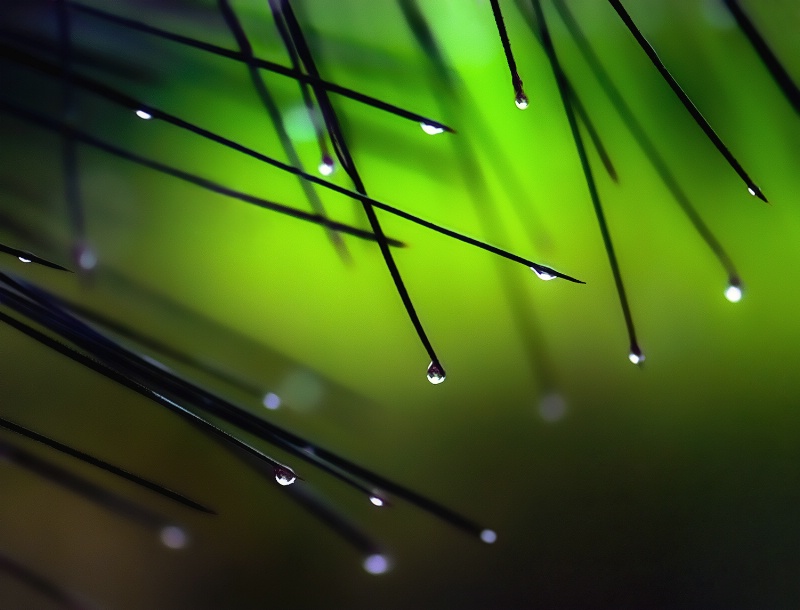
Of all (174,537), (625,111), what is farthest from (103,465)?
(625,111)

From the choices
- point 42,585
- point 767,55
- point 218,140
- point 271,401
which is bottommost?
point 42,585

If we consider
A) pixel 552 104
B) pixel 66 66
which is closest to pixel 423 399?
pixel 552 104

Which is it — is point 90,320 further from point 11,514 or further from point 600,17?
point 600,17

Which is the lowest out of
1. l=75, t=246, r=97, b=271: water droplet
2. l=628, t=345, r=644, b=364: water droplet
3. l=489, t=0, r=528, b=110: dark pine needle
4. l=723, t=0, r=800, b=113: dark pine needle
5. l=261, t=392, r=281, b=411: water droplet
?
l=261, t=392, r=281, b=411: water droplet

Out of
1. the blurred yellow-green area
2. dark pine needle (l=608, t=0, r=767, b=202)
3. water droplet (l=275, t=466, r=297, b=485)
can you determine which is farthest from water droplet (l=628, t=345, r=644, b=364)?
water droplet (l=275, t=466, r=297, b=485)

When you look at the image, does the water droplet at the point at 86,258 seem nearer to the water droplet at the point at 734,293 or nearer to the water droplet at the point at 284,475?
the water droplet at the point at 284,475

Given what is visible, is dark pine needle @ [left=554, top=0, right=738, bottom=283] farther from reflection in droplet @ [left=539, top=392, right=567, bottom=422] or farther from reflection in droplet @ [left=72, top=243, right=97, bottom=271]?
reflection in droplet @ [left=72, top=243, right=97, bottom=271]

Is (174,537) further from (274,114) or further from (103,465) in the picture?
(274,114)
